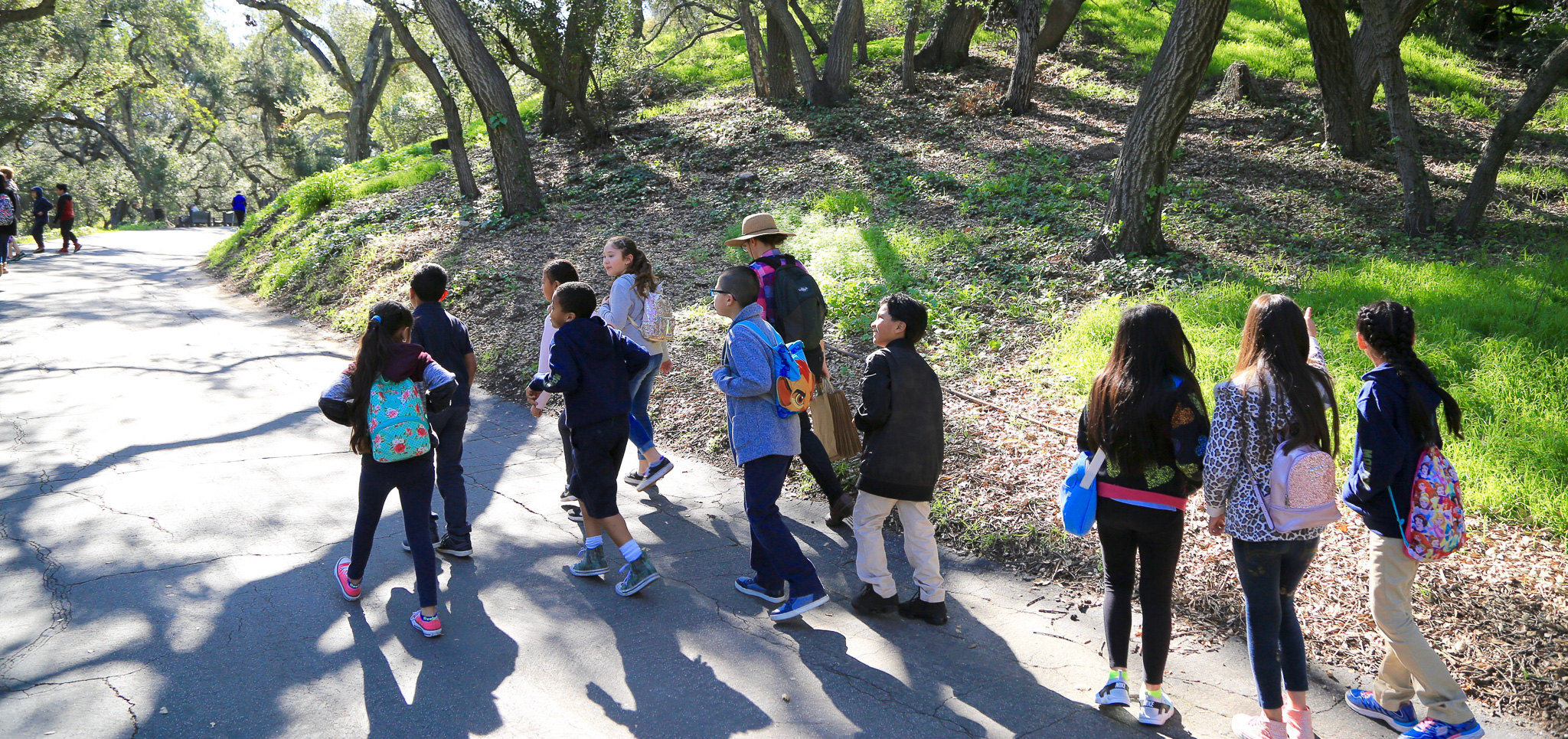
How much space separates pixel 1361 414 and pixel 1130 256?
6234mm

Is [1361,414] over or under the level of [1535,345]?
over

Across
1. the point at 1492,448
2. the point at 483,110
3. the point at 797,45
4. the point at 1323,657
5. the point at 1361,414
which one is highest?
the point at 797,45

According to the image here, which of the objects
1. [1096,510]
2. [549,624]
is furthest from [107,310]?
[1096,510]

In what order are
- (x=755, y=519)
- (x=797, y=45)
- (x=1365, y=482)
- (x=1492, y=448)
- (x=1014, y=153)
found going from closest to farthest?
(x=1365, y=482) < (x=755, y=519) < (x=1492, y=448) < (x=1014, y=153) < (x=797, y=45)

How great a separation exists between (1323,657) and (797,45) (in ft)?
50.4

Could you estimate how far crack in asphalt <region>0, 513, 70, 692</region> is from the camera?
12.6 ft

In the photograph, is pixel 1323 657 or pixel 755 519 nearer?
pixel 1323 657

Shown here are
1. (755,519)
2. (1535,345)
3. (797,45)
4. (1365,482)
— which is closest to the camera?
Result: (1365,482)

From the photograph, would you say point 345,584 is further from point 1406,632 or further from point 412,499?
point 1406,632

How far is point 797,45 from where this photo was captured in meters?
A: 17.1

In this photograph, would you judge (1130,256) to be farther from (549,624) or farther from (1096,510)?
(549,624)

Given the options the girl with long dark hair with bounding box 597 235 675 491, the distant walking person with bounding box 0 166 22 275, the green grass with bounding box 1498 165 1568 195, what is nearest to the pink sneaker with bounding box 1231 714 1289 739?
the girl with long dark hair with bounding box 597 235 675 491

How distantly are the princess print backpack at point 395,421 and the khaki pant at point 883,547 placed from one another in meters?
2.17

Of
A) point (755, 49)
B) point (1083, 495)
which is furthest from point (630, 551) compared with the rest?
point (755, 49)
